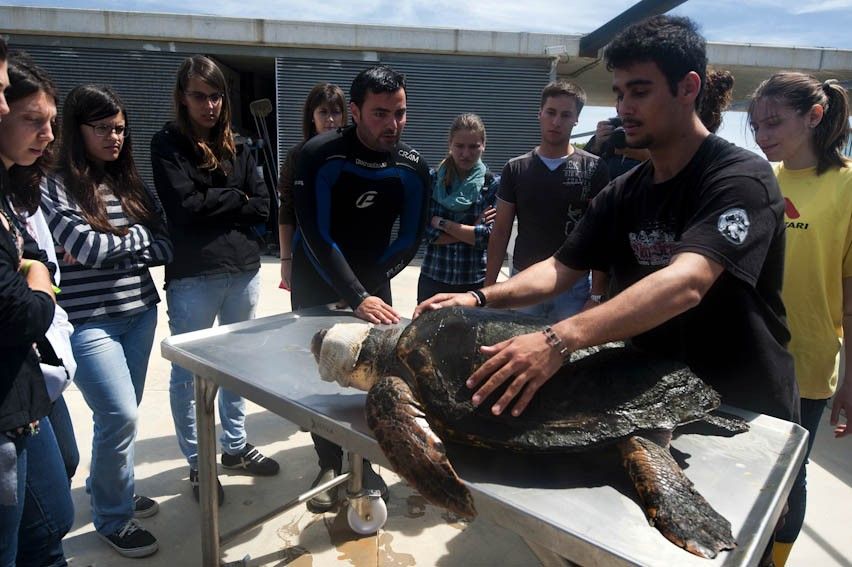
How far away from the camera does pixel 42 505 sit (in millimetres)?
1757

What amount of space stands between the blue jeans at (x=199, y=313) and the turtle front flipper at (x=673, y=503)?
2263 mm

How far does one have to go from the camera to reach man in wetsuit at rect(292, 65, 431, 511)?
2.62 metres

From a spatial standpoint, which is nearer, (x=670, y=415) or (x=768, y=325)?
(x=670, y=415)

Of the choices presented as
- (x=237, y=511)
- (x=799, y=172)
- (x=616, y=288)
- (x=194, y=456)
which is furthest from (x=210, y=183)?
(x=799, y=172)

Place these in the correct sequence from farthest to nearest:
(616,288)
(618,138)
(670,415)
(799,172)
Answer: (618,138)
(799,172)
(616,288)
(670,415)

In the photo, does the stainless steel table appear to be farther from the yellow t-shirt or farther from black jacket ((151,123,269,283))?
black jacket ((151,123,269,283))

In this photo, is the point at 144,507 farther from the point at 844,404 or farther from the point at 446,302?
the point at 844,404

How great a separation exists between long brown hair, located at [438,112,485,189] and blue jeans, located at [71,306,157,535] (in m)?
2.16

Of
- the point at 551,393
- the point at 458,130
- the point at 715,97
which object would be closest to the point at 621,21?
the point at 458,130

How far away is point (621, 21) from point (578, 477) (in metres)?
6.22

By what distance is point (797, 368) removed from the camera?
7.06ft

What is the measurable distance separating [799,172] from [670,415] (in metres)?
1.41

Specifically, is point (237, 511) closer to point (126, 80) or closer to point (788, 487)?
point (788, 487)

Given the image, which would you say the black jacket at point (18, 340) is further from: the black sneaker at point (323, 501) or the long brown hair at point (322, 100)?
the long brown hair at point (322, 100)
